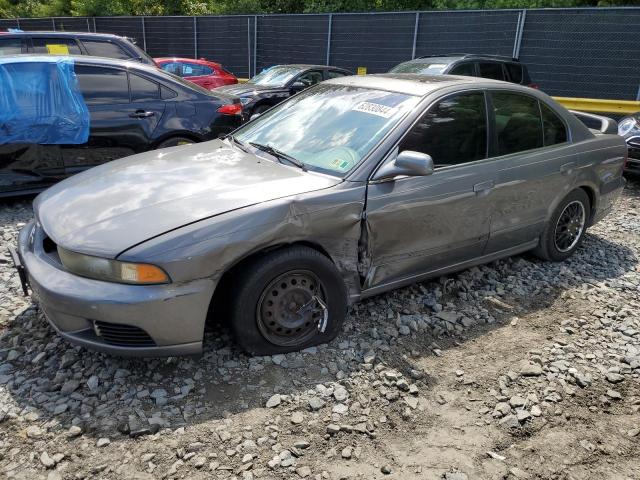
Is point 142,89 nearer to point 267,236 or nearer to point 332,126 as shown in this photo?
point 332,126

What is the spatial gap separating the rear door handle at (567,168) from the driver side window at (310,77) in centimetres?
750

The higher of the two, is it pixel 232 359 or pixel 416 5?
pixel 416 5

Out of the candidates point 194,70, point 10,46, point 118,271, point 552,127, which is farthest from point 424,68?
point 118,271

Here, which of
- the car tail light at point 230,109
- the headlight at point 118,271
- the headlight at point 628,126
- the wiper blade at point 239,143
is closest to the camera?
the headlight at point 118,271

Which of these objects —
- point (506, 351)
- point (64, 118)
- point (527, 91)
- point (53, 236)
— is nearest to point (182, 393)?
point (53, 236)

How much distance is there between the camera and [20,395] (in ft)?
9.14

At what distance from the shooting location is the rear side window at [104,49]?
7746mm

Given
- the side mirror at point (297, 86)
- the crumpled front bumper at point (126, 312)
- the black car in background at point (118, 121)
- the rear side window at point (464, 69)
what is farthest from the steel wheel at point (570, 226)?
the side mirror at point (297, 86)

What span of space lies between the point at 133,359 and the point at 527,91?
353cm

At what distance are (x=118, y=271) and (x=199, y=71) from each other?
1117 centimetres

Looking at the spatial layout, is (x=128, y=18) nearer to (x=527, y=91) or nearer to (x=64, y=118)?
(x=64, y=118)

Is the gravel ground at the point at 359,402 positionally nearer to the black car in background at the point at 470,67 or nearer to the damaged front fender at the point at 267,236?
the damaged front fender at the point at 267,236

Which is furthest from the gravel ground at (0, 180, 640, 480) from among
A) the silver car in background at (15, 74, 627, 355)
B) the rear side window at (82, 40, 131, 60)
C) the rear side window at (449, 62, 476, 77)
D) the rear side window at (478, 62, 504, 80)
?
the rear side window at (478, 62, 504, 80)

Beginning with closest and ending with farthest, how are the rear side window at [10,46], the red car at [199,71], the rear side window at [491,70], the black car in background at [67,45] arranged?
the rear side window at [10,46], the black car in background at [67,45], the rear side window at [491,70], the red car at [199,71]
